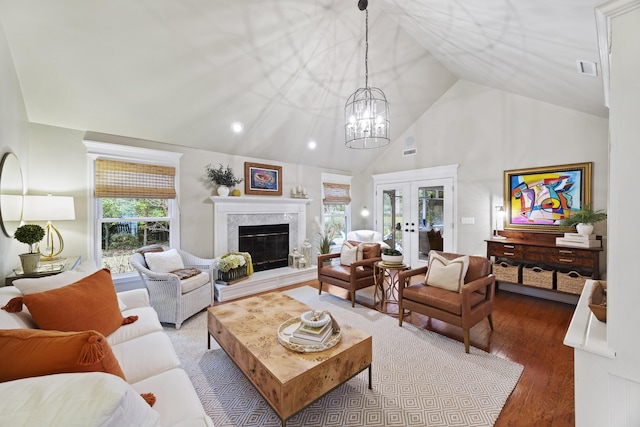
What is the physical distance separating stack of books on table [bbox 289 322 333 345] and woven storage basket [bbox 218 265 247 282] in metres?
2.45

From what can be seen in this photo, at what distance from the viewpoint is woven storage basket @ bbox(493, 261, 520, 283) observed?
3.97 m

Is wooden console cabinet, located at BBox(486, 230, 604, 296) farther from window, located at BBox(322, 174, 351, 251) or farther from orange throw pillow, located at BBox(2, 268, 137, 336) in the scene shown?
orange throw pillow, located at BBox(2, 268, 137, 336)

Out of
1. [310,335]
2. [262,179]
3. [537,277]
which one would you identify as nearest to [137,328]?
[310,335]

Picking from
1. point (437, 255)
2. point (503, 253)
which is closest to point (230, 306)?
point (437, 255)

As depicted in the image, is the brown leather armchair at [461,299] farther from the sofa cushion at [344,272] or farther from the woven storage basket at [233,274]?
the woven storage basket at [233,274]

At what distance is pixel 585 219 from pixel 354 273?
3.10m

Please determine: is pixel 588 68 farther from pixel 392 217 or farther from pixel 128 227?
pixel 128 227

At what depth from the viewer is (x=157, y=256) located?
3408mm

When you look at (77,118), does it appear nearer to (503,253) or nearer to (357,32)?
(357,32)

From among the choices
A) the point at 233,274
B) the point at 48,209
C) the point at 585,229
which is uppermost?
the point at 48,209

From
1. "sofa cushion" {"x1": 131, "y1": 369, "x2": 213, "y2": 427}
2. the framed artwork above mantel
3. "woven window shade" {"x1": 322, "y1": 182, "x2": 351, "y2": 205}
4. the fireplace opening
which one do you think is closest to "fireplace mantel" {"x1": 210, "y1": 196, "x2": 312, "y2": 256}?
the fireplace opening

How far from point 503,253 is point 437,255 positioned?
174 centimetres

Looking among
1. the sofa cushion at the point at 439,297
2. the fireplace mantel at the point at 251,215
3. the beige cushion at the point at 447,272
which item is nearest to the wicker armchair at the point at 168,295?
the fireplace mantel at the point at 251,215

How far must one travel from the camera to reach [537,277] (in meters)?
3.78
